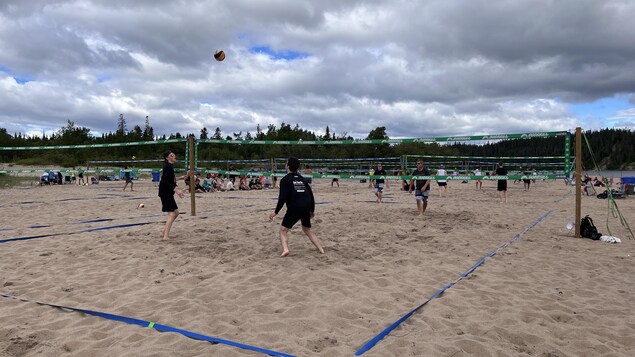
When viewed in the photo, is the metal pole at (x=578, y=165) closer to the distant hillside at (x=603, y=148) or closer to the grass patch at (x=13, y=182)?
the grass patch at (x=13, y=182)

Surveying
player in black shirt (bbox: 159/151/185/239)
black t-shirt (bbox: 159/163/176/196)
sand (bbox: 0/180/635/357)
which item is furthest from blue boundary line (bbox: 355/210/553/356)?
black t-shirt (bbox: 159/163/176/196)

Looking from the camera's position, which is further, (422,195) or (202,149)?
(202,149)

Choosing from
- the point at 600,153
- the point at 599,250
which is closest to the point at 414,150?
the point at 599,250

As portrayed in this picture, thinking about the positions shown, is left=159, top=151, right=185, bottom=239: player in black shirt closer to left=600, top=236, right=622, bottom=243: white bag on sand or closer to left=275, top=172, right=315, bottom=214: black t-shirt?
left=275, top=172, right=315, bottom=214: black t-shirt

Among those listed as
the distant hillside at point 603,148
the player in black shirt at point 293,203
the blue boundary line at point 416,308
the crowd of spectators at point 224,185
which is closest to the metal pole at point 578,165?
the blue boundary line at point 416,308

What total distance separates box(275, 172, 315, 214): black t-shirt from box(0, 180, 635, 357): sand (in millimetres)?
608

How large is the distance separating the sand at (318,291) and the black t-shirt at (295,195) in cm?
61

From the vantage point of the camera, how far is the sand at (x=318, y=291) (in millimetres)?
2729

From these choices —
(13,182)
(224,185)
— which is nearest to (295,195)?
(224,185)

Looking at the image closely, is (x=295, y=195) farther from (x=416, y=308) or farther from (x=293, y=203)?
(x=416, y=308)

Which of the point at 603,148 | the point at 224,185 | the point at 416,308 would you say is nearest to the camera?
the point at 416,308

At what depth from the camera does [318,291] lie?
3748 millimetres

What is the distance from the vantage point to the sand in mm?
2729

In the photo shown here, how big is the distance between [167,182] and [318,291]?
3.36 metres
